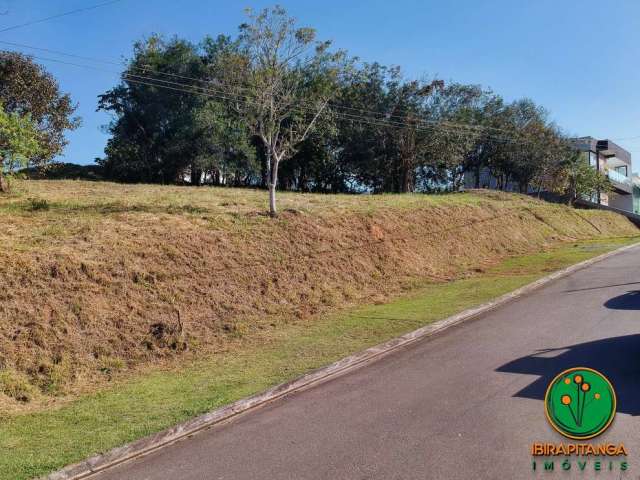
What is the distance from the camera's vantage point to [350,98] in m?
38.8

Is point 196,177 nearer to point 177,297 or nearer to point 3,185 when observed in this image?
point 3,185

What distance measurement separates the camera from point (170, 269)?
12312mm

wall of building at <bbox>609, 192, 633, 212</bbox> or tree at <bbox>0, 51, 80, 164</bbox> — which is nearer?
tree at <bbox>0, 51, 80, 164</bbox>

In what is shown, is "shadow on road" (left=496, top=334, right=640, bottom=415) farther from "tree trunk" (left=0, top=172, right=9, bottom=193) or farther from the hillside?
"tree trunk" (left=0, top=172, right=9, bottom=193)

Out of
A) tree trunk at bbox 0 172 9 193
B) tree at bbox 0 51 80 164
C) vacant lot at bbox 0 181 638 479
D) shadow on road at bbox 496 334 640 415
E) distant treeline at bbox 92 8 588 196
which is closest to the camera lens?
shadow on road at bbox 496 334 640 415

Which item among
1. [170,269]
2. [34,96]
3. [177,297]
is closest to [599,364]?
[177,297]

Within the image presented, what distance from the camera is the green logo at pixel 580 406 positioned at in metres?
4.94

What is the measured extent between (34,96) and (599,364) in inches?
931

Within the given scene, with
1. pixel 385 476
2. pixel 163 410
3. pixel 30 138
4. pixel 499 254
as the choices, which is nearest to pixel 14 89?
pixel 30 138

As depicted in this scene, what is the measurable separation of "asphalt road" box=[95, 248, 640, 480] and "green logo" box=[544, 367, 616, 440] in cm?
11

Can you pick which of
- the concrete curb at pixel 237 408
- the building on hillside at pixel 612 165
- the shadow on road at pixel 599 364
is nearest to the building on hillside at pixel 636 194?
the building on hillside at pixel 612 165

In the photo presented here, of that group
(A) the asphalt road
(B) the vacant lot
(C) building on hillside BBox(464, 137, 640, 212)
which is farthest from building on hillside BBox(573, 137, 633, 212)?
(A) the asphalt road

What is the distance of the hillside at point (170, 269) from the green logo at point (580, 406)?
651 cm

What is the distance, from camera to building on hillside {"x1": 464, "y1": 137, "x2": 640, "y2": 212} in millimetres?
53531
